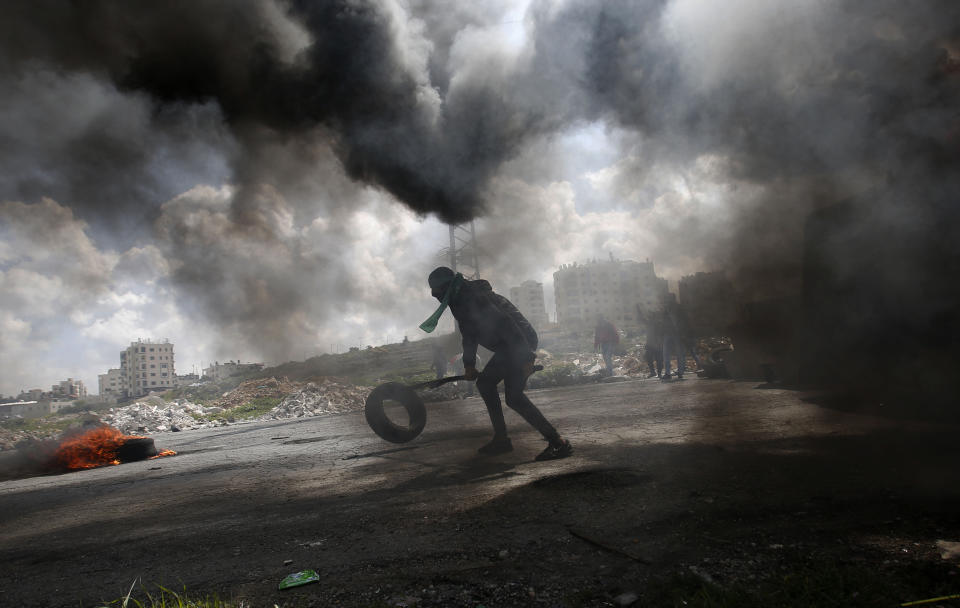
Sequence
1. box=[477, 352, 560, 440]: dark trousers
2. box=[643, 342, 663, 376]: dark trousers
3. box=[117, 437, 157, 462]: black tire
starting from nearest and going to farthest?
box=[477, 352, 560, 440]: dark trousers < box=[117, 437, 157, 462]: black tire < box=[643, 342, 663, 376]: dark trousers

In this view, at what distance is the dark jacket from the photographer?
462cm

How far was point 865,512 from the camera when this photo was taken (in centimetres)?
223

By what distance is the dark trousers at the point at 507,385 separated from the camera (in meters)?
4.42

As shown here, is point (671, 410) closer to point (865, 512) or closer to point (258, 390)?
point (865, 512)

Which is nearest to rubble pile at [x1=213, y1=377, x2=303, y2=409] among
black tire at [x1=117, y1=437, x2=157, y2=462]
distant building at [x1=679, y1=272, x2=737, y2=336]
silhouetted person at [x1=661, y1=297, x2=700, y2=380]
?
black tire at [x1=117, y1=437, x2=157, y2=462]

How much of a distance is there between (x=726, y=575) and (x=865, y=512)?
1.02m

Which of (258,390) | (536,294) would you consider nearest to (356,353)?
(258,390)

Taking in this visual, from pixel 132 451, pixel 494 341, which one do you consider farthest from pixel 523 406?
pixel 132 451

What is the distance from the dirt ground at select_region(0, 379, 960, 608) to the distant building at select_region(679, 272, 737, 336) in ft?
16.8

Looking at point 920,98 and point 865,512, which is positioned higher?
point 920,98

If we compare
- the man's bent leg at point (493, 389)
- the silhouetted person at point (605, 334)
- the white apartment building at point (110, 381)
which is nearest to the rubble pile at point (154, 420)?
the silhouetted person at point (605, 334)

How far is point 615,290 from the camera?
2264 centimetres

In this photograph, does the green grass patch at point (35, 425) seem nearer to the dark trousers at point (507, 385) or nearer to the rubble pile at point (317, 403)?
the rubble pile at point (317, 403)

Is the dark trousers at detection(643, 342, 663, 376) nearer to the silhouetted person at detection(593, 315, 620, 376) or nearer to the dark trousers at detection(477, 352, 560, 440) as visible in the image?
the silhouetted person at detection(593, 315, 620, 376)
